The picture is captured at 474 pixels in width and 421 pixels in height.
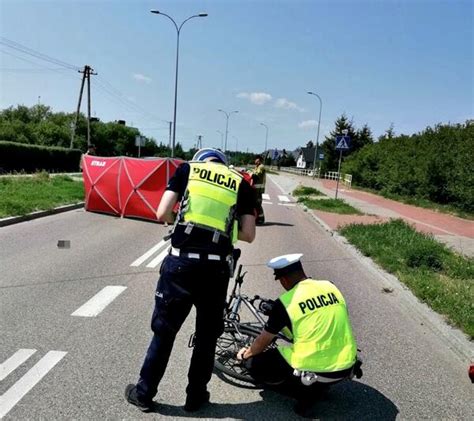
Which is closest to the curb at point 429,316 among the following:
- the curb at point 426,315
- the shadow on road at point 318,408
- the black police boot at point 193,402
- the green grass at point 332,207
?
the curb at point 426,315

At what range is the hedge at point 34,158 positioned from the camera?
31.1 m

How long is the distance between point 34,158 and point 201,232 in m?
34.5

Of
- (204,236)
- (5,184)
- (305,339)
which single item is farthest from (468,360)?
(5,184)

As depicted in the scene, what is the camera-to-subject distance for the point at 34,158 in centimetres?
3456

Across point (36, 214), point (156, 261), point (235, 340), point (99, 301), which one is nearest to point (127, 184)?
point (36, 214)

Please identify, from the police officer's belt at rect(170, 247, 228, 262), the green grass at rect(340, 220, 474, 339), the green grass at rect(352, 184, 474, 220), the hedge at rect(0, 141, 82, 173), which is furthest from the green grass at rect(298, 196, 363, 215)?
the police officer's belt at rect(170, 247, 228, 262)

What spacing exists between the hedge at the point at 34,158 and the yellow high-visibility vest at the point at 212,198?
2682 centimetres

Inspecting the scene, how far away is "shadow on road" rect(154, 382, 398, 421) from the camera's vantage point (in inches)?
136

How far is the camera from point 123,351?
4391 mm

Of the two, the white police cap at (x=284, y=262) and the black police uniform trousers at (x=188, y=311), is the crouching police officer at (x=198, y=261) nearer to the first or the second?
the black police uniform trousers at (x=188, y=311)

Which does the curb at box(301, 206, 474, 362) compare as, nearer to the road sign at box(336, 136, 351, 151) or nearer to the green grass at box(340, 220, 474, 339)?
the green grass at box(340, 220, 474, 339)

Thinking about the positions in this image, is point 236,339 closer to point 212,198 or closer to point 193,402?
point 193,402

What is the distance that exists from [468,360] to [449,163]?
2087 cm

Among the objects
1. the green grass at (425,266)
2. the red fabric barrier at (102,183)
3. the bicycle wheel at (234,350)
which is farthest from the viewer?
the red fabric barrier at (102,183)
